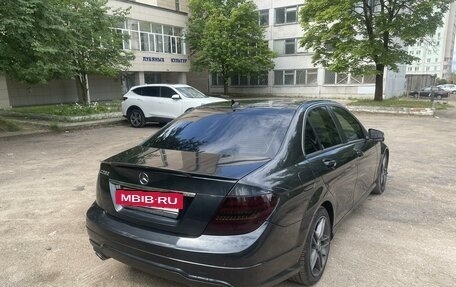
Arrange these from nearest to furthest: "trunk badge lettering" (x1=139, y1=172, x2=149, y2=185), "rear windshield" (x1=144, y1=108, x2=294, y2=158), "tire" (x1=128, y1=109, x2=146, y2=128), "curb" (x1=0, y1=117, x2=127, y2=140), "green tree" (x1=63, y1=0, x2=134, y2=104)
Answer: "trunk badge lettering" (x1=139, y1=172, x2=149, y2=185) < "rear windshield" (x1=144, y1=108, x2=294, y2=158) < "curb" (x1=0, y1=117, x2=127, y2=140) < "tire" (x1=128, y1=109, x2=146, y2=128) < "green tree" (x1=63, y1=0, x2=134, y2=104)

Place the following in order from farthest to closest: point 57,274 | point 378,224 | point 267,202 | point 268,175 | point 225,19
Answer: point 225,19, point 378,224, point 57,274, point 268,175, point 267,202

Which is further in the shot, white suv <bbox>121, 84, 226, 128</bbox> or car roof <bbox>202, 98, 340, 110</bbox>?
white suv <bbox>121, 84, 226, 128</bbox>

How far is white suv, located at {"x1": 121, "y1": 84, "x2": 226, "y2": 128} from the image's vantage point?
12.4m

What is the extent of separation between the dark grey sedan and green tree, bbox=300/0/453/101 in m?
16.2

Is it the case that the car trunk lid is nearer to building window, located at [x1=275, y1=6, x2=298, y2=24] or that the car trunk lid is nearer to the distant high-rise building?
building window, located at [x1=275, y1=6, x2=298, y2=24]

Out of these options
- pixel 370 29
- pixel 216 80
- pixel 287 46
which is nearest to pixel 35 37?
pixel 370 29

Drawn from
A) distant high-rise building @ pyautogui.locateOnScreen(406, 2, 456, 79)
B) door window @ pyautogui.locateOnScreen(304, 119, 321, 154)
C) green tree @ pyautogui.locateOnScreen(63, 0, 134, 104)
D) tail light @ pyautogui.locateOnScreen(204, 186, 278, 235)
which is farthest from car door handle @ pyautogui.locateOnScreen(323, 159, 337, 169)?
distant high-rise building @ pyautogui.locateOnScreen(406, 2, 456, 79)

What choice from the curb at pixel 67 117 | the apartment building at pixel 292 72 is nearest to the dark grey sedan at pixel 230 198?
the curb at pixel 67 117

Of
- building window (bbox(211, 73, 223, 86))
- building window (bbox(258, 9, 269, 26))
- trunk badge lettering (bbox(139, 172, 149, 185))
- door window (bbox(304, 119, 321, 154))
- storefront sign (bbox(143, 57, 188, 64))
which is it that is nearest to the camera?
trunk badge lettering (bbox(139, 172, 149, 185))

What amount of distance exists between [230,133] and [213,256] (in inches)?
48.9

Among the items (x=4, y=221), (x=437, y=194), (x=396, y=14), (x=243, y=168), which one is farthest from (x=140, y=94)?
(x=396, y=14)

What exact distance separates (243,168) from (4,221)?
3.56m

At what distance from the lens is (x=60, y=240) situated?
12.6 ft

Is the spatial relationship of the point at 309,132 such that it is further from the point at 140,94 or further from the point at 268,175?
the point at 140,94
